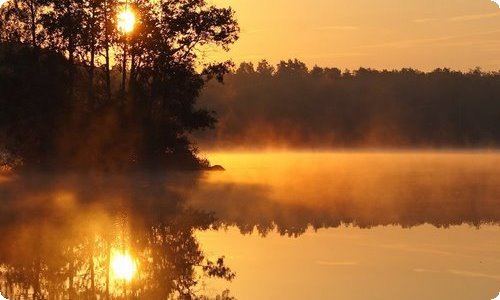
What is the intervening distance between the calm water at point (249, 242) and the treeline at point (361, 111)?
87.0 m

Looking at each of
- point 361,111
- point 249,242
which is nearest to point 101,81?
point 249,242

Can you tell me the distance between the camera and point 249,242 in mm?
19828

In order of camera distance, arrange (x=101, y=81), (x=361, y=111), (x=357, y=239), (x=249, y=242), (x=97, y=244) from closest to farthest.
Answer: (x=97, y=244) < (x=249, y=242) < (x=357, y=239) < (x=101, y=81) < (x=361, y=111)

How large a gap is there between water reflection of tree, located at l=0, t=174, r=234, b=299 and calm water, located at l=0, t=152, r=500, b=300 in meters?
0.03

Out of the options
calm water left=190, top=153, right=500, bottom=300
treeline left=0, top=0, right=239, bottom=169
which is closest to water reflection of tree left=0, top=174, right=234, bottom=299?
calm water left=190, top=153, right=500, bottom=300

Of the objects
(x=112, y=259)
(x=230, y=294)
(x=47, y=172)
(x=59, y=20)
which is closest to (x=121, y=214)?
(x=112, y=259)

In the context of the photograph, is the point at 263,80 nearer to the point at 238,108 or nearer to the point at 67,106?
the point at 238,108

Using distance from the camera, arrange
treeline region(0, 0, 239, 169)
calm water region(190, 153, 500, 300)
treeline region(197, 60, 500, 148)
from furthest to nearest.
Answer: treeline region(197, 60, 500, 148) → treeline region(0, 0, 239, 169) → calm water region(190, 153, 500, 300)

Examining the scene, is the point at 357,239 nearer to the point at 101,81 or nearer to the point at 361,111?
the point at 101,81

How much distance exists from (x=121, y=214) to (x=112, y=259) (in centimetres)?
797

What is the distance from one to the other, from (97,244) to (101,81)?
98.4ft

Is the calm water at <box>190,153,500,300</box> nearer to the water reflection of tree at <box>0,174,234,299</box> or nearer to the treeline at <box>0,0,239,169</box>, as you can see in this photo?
the water reflection of tree at <box>0,174,234,299</box>

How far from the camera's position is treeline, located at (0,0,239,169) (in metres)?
43.3

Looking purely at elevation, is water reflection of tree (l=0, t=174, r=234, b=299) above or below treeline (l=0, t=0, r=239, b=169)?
below
